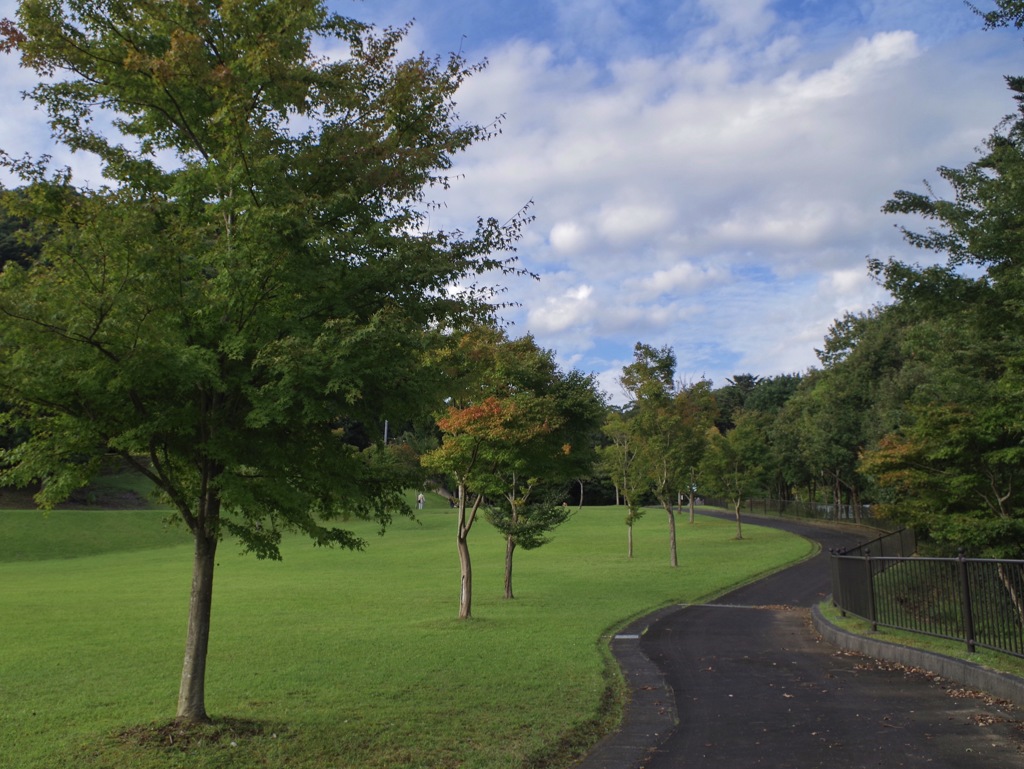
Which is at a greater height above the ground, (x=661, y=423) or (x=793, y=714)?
(x=661, y=423)

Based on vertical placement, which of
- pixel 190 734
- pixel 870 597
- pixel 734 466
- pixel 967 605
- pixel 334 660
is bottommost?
pixel 334 660

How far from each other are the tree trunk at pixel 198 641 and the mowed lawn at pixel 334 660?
0.37m

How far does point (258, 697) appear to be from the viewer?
30.1 feet

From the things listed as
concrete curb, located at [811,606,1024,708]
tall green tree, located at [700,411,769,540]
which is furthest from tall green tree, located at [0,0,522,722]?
tall green tree, located at [700,411,769,540]

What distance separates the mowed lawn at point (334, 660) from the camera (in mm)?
6867

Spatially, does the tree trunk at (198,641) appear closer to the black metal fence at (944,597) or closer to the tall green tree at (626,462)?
the black metal fence at (944,597)

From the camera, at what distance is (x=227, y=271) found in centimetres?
648

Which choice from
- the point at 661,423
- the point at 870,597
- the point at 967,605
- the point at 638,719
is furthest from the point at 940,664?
the point at 661,423

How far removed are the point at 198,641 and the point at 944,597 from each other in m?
9.83

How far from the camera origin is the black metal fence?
9.25m

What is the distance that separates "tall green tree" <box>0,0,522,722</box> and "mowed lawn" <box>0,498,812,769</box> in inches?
51.7

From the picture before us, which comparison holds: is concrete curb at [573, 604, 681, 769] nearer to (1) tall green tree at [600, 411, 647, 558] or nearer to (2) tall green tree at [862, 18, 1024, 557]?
(2) tall green tree at [862, 18, 1024, 557]

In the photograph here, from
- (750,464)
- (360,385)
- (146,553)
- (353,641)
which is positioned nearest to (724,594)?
(353,641)

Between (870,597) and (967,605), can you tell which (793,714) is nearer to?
(967,605)
